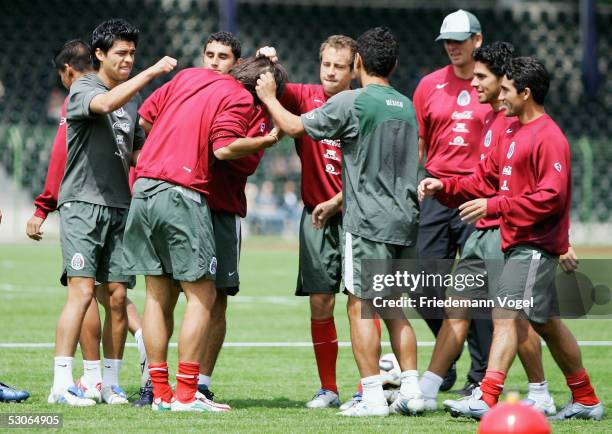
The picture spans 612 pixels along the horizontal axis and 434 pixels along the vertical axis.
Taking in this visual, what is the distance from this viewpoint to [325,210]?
24.6 ft

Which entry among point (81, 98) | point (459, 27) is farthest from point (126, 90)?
point (459, 27)

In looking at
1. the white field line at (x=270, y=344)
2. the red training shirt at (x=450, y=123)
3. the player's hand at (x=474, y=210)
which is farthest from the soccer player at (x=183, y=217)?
the white field line at (x=270, y=344)

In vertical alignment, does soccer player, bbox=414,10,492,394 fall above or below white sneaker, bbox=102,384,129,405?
above

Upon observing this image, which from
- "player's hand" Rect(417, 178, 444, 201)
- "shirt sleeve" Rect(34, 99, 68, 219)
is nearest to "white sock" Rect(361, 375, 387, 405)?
"player's hand" Rect(417, 178, 444, 201)

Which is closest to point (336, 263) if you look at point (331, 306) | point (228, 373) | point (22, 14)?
point (331, 306)

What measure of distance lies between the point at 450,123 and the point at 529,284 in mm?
2029

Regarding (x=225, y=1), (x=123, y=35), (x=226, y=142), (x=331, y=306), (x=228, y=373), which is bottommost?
(x=228, y=373)

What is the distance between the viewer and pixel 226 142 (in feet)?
22.8

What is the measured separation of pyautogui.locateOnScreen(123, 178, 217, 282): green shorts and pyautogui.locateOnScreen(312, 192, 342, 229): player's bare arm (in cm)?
80

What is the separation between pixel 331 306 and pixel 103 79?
217 cm

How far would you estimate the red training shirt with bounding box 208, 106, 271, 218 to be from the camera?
7449 millimetres

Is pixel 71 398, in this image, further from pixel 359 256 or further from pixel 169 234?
pixel 359 256

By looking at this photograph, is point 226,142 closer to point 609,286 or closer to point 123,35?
point 123,35

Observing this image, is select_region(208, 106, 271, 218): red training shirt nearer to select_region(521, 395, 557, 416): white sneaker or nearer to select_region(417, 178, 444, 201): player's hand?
select_region(417, 178, 444, 201): player's hand
